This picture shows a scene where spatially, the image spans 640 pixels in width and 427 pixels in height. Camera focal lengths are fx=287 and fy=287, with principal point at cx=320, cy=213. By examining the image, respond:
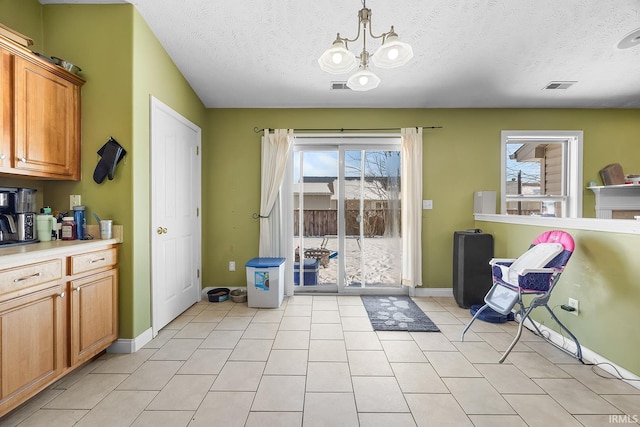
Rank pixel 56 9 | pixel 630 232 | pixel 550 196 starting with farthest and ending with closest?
pixel 550 196
pixel 56 9
pixel 630 232

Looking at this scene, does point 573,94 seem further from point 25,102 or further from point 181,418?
point 25,102

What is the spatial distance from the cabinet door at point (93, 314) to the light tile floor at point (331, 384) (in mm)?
189

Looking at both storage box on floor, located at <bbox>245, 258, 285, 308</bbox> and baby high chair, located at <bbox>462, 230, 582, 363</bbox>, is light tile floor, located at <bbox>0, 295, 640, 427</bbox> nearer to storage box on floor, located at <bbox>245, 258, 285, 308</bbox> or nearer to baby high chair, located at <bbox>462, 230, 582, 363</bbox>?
baby high chair, located at <bbox>462, 230, 582, 363</bbox>

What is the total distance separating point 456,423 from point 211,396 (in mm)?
1437

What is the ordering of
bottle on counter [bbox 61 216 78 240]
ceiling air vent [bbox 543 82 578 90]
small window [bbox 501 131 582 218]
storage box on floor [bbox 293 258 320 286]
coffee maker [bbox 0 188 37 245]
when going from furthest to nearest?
storage box on floor [bbox 293 258 320 286]
small window [bbox 501 131 582 218]
ceiling air vent [bbox 543 82 578 90]
bottle on counter [bbox 61 216 78 240]
coffee maker [bbox 0 188 37 245]

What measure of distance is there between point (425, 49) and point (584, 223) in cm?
197

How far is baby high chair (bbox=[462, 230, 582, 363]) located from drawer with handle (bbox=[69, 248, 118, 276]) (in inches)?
121

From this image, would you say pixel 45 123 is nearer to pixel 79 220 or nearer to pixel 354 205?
pixel 79 220

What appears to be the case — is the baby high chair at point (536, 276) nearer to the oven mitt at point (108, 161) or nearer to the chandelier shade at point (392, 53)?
the chandelier shade at point (392, 53)

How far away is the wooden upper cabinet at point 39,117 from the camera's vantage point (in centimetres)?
180

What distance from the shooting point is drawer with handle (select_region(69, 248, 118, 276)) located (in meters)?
1.91

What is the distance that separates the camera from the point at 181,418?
159 centimetres

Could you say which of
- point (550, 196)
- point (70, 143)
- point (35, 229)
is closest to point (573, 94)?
point (550, 196)

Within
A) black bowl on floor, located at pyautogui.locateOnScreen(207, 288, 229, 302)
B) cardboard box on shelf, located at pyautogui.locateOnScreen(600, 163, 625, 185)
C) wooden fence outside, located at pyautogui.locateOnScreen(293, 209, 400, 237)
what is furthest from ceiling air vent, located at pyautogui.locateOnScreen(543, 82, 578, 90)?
black bowl on floor, located at pyautogui.locateOnScreen(207, 288, 229, 302)
